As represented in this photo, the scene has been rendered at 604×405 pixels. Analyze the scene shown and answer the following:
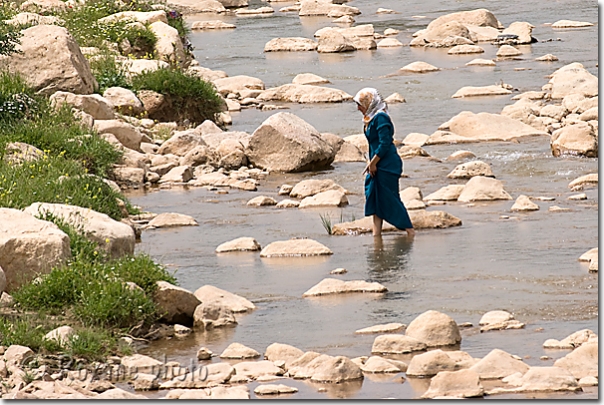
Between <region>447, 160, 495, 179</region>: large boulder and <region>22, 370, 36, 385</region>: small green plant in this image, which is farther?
<region>447, 160, 495, 179</region>: large boulder

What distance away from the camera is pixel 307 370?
25.5ft

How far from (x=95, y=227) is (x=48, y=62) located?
25.0 feet

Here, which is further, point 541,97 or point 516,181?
point 541,97

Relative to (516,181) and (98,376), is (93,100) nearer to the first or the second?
(516,181)

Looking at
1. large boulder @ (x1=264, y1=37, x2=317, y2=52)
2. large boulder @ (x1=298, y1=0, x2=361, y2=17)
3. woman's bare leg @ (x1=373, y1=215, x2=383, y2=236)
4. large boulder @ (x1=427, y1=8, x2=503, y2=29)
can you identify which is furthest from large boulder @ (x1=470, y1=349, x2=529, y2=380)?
large boulder @ (x1=298, y1=0, x2=361, y2=17)

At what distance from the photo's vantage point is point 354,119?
830 inches

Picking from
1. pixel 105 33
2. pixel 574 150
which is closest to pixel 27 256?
pixel 574 150

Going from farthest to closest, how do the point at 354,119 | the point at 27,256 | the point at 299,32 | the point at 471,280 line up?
the point at 299,32, the point at 354,119, the point at 471,280, the point at 27,256

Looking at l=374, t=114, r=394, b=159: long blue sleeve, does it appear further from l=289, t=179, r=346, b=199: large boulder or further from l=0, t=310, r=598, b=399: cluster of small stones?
l=0, t=310, r=598, b=399: cluster of small stones

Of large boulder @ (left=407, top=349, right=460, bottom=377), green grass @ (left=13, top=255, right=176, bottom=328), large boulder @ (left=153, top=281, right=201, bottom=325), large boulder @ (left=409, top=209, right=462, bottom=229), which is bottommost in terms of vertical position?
large boulder @ (left=409, top=209, right=462, bottom=229)

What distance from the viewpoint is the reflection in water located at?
1089 cm

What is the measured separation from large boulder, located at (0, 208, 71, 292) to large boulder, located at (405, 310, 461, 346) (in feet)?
8.73

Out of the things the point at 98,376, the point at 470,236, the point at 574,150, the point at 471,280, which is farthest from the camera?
the point at 574,150

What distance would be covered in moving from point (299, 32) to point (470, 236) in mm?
23926
